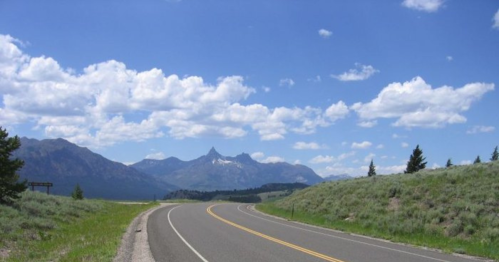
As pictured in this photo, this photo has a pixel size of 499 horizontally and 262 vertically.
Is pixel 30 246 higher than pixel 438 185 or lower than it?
lower

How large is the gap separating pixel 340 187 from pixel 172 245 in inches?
976

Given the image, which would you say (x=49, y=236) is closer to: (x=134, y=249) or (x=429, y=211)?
(x=134, y=249)

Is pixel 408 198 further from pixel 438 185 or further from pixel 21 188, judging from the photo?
pixel 21 188

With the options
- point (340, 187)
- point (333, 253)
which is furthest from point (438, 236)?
point (340, 187)

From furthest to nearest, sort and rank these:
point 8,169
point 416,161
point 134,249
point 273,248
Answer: point 416,161 → point 8,169 → point 134,249 → point 273,248

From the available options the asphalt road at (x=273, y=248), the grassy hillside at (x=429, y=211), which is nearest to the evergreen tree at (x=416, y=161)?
the grassy hillside at (x=429, y=211)

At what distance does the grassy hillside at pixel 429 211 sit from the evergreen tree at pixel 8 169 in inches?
758

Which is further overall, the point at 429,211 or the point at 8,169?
the point at 8,169

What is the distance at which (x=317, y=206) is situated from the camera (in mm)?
35719

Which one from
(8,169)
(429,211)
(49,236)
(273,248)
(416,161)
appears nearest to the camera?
(273,248)

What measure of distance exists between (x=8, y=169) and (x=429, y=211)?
23978 millimetres

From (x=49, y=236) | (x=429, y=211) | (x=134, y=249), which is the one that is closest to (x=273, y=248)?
(x=134, y=249)

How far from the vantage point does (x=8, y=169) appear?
24.6 meters

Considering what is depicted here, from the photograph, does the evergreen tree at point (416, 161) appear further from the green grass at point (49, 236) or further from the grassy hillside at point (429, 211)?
the green grass at point (49, 236)
